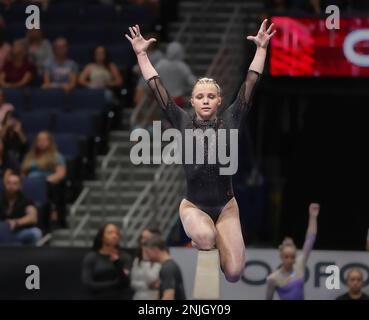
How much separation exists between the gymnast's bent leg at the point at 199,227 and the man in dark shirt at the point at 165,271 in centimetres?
247

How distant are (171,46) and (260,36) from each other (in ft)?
14.6

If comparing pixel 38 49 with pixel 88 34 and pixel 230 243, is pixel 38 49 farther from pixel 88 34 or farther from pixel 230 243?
pixel 230 243

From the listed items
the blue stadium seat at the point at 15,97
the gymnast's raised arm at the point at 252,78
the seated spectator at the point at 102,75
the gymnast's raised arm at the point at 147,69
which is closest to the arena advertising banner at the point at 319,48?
the seated spectator at the point at 102,75

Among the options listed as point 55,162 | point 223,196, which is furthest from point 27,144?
point 223,196

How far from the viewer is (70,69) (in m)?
14.9

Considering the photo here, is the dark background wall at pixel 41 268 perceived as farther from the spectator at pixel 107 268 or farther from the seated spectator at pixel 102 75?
the seated spectator at pixel 102 75

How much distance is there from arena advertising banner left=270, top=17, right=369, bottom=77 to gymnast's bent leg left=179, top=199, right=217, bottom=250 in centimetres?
516

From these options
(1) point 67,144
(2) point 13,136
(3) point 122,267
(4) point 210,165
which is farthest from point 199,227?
(1) point 67,144

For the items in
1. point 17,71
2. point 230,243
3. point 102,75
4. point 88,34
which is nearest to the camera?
point 230,243

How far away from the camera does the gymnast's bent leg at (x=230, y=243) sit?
343 inches

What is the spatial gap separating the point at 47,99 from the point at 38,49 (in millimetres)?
789

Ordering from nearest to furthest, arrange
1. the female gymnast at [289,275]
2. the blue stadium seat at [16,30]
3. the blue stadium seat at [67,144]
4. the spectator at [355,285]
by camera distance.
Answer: the spectator at [355,285]
the female gymnast at [289,275]
the blue stadium seat at [67,144]
the blue stadium seat at [16,30]

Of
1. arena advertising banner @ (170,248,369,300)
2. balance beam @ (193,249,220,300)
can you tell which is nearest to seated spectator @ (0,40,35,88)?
arena advertising banner @ (170,248,369,300)

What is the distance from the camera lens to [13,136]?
13.7 metres
